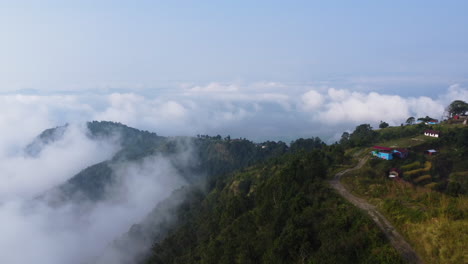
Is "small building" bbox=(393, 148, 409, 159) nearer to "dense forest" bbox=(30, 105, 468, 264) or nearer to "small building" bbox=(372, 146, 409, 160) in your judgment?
"small building" bbox=(372, 146, 409, 160)

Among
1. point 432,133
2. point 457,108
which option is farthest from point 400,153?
point 457,108

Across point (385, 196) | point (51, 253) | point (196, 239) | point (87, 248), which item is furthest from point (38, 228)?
point (385, 196)

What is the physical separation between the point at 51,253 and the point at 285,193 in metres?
133

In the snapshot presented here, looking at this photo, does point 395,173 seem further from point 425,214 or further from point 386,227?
point 425,214

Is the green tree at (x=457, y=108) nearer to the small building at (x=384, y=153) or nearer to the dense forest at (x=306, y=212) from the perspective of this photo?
the dense forest at (x=306, y=212)

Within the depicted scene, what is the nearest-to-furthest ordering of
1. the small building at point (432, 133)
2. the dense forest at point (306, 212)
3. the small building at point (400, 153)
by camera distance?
the dense forest at point (306, 212), the small building at point (400, 153), the small building at point (432, 133)

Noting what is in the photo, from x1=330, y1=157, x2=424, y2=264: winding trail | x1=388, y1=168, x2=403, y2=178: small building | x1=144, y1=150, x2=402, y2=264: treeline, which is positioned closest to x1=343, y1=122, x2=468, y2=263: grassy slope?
x1=330, y1=157, x2=424, y2=264: winding trail

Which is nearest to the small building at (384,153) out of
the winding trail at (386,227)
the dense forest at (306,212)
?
the dense forest at (306,212)

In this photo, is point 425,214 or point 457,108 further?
point 457,108

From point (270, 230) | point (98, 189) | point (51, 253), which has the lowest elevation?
point (51, 253)

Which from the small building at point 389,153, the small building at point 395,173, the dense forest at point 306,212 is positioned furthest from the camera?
the small building at point 389,153

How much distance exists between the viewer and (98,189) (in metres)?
156

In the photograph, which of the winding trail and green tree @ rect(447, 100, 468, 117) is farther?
green tree @ rect(447, 100, 468, 117)

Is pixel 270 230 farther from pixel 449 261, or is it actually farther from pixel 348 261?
pixel 449 261
